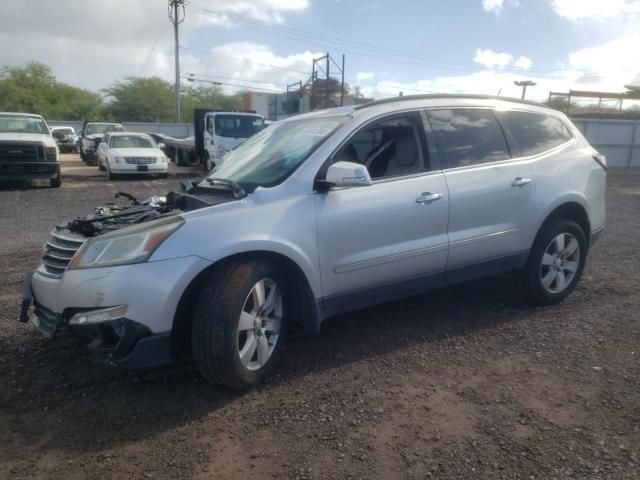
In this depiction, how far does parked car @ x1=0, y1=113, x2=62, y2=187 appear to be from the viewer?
12719mm

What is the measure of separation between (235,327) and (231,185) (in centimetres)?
105

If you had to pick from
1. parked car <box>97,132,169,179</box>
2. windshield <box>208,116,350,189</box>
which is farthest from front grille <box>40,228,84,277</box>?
parked car <box>97,132,169,179</box>

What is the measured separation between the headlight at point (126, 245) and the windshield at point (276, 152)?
74 cm

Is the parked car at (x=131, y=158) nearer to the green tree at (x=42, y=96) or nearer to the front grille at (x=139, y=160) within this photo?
the front grille at (x=139, y=160)

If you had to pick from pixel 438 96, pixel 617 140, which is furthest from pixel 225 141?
pixel 617 140

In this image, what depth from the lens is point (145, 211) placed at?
3.88 meters

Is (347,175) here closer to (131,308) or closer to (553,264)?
(131,308)

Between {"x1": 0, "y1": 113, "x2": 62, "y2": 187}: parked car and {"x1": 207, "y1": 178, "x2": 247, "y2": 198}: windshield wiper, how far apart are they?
1098 centimetres

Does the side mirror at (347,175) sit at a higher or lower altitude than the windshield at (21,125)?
lower

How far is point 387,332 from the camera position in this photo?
414 centimetres

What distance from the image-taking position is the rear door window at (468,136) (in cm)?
414

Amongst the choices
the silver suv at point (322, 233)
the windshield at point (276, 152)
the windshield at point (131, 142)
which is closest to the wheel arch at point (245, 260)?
the silver suv at point (322, 233)

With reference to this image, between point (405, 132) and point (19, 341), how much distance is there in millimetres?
3358

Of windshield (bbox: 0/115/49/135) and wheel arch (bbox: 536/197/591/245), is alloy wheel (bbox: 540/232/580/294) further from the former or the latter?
windshield (bbox: 0/115/49/135)
